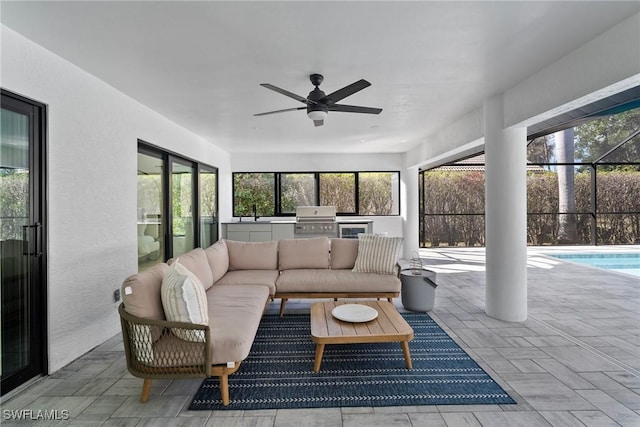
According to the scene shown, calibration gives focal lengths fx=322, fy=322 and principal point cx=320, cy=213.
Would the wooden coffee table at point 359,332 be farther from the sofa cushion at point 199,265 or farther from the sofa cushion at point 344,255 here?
the sofa cushion at point 344,255

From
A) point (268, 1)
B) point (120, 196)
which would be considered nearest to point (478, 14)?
point (268, 1)

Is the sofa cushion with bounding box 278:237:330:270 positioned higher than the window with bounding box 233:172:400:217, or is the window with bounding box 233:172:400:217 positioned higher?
the window with bounding box 233:172:400:217

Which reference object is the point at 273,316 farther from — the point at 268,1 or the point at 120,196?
the point at 268,1

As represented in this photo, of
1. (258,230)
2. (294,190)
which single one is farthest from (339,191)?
(258,230)

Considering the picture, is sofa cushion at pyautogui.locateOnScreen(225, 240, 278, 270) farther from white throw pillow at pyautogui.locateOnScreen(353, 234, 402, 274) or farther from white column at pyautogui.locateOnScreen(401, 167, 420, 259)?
white column at pyautogui.locateOnScreen(401, 167, 420, 259)

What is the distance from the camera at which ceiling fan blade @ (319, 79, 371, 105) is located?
243cm

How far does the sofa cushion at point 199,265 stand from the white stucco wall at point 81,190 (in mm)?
730

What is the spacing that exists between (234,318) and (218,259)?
145cm

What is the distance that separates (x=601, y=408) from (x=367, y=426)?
4.78 feet

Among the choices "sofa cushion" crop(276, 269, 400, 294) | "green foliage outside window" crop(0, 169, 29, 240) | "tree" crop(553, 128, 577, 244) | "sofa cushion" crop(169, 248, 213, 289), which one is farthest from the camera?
"tree" crop(553, 128, 577, 244)

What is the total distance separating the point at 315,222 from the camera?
697cm

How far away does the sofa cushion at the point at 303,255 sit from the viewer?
13.2 feet

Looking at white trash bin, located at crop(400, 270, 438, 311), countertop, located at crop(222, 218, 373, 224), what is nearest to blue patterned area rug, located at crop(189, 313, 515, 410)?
white trash bin, located at crop(400, 270, 438, 311)

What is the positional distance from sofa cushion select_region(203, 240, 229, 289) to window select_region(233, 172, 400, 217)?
11.9 feet
